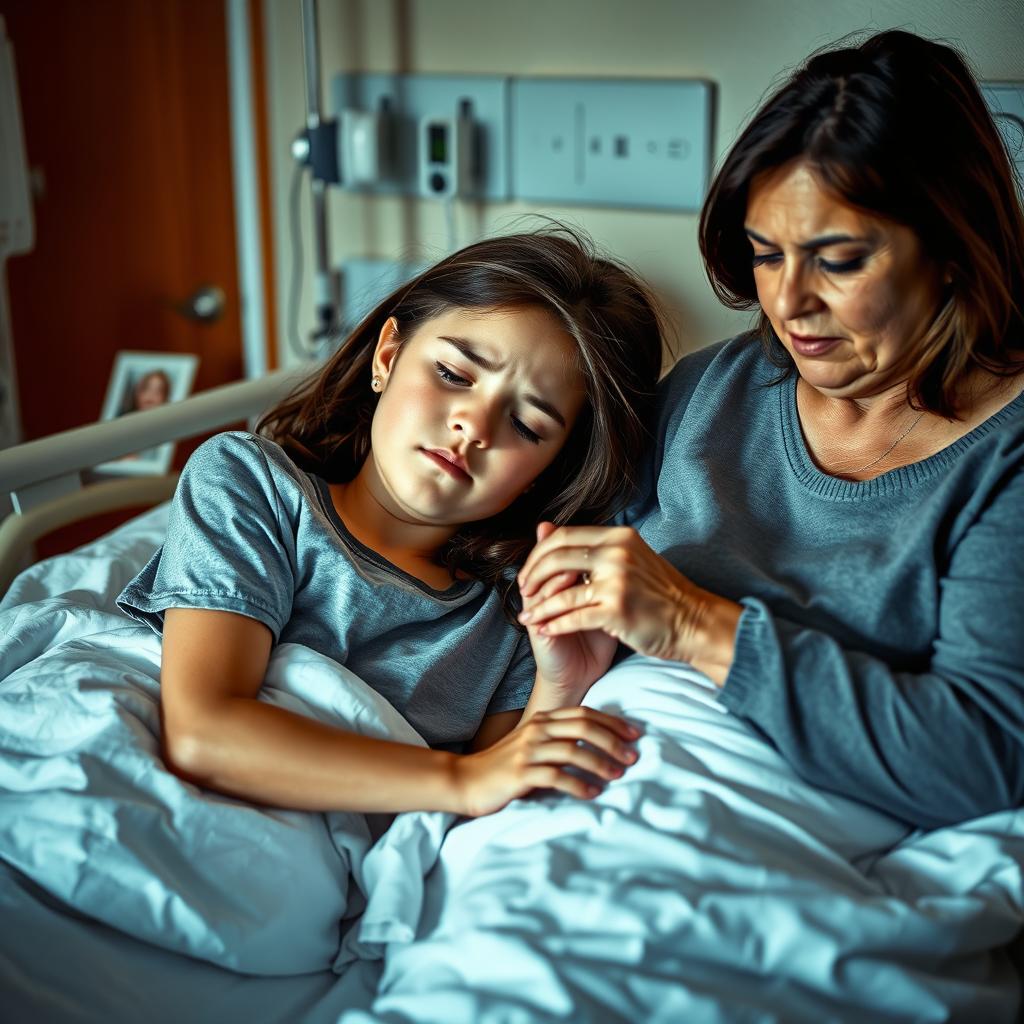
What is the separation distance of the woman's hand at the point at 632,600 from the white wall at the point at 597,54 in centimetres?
79

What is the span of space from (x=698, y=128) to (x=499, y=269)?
0.64m

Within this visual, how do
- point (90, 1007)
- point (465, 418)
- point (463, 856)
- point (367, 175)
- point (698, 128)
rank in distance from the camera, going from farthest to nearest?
point (367, 175)
point (698, 128)
point (465, 418)
point (463, 856)
point (90, 1007)

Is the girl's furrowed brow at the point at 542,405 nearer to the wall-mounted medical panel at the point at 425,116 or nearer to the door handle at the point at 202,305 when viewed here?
the wall-mounted medical panel at the point at 425,116

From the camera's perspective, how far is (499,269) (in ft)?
4.44

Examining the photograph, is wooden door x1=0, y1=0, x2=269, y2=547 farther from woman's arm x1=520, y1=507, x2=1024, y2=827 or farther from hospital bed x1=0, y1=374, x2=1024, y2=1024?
woman's arm x1=520, y1=507, x2=1024, y2=827

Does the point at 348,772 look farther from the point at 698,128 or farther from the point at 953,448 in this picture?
the point at 698,128

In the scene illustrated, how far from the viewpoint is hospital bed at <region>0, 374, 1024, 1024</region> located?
0.87m

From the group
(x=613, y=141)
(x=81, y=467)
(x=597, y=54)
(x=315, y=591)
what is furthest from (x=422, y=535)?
(x=597, y=54)

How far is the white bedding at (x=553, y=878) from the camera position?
87 cm

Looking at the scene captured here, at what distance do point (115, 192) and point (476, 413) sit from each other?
1429 mm

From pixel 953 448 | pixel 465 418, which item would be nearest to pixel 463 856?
pixel 465 418

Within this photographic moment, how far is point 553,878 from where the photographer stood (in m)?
0.93

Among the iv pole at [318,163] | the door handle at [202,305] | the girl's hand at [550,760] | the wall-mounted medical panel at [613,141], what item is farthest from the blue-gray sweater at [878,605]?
the door handle at [202,305]

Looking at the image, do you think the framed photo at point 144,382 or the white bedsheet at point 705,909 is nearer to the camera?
the white bedsheet at point 705,909
